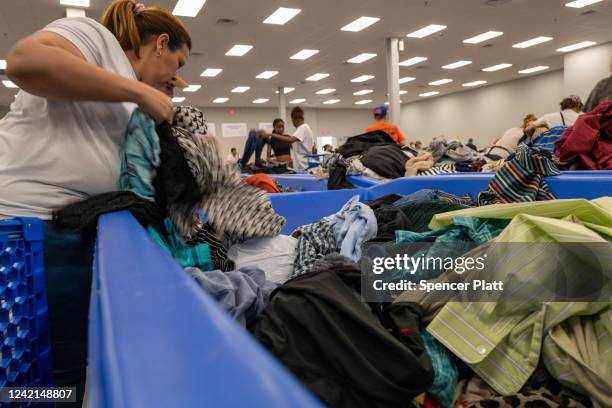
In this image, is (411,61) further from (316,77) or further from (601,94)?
(601,94)

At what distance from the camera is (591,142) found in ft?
6.17

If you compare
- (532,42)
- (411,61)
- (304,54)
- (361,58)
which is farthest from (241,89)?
(532,42)

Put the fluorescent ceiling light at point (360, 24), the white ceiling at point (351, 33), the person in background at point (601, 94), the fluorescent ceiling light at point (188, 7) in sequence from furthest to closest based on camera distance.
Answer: the fluorescent ceiling light at point (360, 24), the white ceiling at point (351, 33), the fluorescent ceiling light at point (188, 7), the person in background at point (601, 94)

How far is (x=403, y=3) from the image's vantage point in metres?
6.81

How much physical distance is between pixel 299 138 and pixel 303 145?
0.27 metres

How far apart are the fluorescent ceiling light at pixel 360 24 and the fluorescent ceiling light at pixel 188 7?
274 cm

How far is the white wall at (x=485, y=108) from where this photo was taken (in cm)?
1363

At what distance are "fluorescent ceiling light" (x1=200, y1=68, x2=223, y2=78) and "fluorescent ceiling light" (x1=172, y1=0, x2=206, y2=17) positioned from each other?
12.7 feet

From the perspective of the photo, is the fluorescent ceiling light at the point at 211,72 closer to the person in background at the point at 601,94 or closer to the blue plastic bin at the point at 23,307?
the person in background at the point at 601,94

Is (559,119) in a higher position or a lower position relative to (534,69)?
lower

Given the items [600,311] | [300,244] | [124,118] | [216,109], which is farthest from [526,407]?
[216,109]

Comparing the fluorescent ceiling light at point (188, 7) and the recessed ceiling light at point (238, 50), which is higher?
the recessed ceiling light at point (238, 50)

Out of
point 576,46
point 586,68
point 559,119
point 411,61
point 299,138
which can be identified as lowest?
point 559,119

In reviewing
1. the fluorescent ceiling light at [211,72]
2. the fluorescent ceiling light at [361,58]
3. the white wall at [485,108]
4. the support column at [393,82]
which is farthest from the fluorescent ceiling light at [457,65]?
the fluorescent ceiling light at [211,72]
